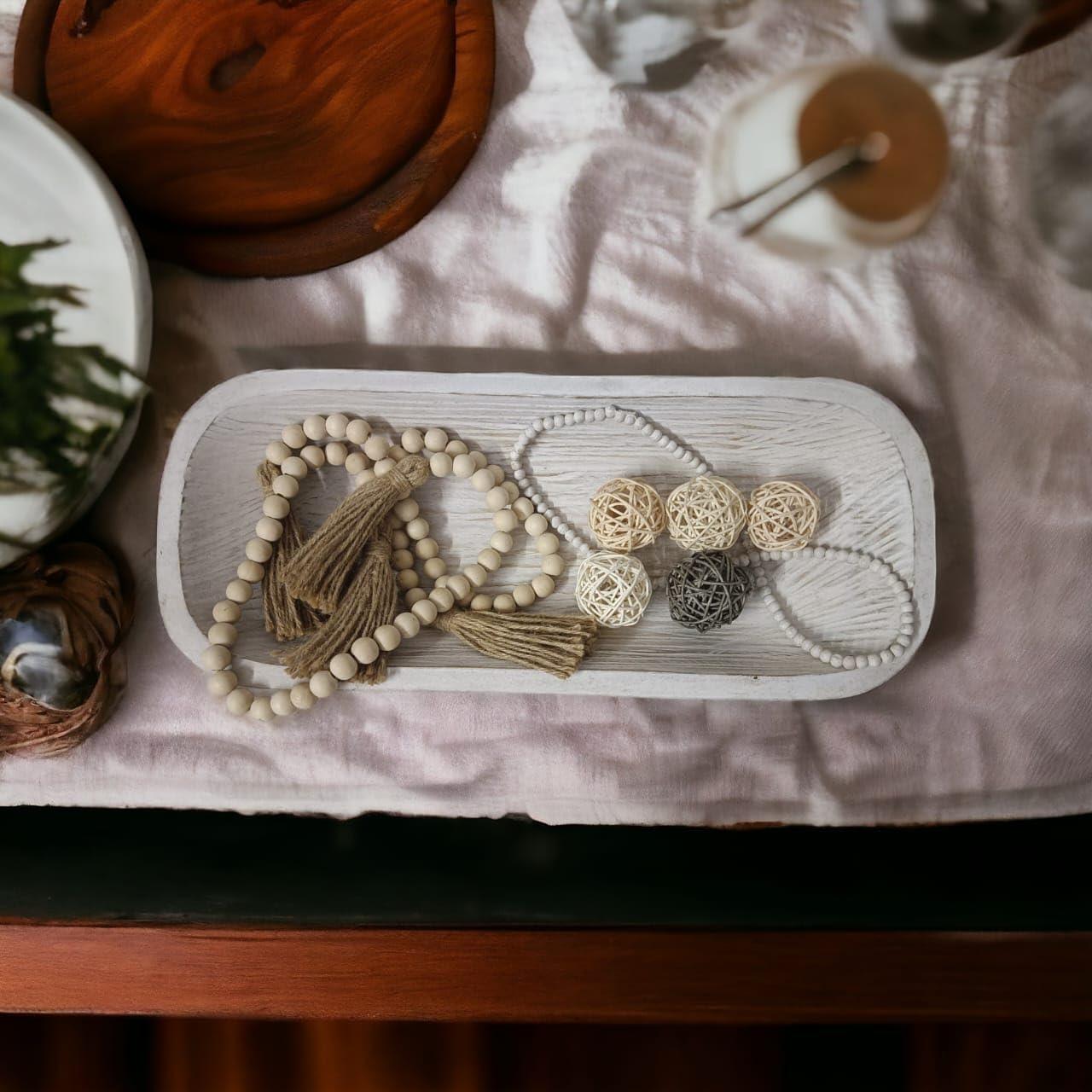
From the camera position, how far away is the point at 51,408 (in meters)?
0.62

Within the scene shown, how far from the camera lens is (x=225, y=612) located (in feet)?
2.15

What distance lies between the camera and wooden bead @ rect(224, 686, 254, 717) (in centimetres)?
65

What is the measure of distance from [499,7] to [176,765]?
0.69 meters

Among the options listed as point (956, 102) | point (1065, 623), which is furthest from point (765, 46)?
point (1065, 623)

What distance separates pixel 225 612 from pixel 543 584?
0.25 meters

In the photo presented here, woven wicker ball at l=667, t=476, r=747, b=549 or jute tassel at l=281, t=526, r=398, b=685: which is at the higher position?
woven wicker ball at l=667, t=476, r=747, b=549

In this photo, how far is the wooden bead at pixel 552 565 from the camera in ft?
2.20

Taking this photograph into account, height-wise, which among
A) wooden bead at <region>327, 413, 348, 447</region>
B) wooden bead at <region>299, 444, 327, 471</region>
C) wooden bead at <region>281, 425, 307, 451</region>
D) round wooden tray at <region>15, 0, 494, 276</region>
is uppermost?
round wooden tray at <region>15, 0, 494, 276</region>

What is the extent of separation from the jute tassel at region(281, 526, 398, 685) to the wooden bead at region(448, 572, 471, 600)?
4cm

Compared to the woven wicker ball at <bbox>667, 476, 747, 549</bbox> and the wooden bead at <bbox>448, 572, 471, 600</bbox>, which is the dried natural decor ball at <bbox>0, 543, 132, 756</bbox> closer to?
the wooden bead at <bbox>448, 572, 471, 600</bbox>

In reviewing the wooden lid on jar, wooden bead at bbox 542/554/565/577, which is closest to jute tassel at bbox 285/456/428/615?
wooden bead at bbox 542/554/565/577

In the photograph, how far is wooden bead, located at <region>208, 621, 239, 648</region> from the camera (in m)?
0.65

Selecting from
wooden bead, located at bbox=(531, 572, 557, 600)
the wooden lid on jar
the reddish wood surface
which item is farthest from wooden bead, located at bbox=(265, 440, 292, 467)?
the wooden lid on jar

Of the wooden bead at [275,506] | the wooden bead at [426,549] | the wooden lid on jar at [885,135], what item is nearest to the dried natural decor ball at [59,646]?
the wooden bead at [275,506]
